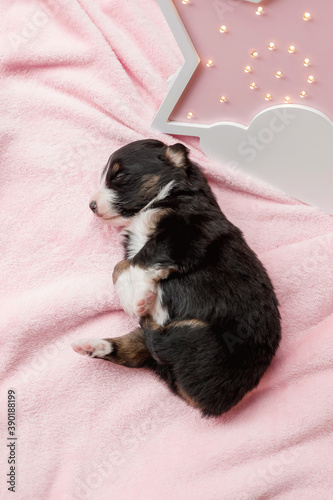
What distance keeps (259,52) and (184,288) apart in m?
1.16

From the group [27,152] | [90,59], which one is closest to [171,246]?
[27,152]

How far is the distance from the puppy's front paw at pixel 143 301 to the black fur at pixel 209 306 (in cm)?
6

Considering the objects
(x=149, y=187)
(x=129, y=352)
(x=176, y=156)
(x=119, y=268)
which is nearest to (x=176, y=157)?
(x=176, y=156)

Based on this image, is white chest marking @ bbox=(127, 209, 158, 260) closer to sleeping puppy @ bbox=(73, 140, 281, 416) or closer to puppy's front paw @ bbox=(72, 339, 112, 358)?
sleeping puppy @ bbox=(73, 140, 281, 416)

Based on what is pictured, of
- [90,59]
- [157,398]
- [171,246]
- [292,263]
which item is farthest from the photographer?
[90,59]

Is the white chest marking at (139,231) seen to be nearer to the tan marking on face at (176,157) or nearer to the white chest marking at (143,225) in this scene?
the white chest marking at (143,225)

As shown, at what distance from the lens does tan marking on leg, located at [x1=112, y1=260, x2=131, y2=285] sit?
2602 mm

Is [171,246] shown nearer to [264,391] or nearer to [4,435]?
[264,391]

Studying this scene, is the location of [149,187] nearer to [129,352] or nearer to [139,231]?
[139,231]

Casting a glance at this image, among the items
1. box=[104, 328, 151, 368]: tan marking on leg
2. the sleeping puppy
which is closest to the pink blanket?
box=[104, 328, 151, 368]: tan marking on leg

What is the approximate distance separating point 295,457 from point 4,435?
52.6 inches

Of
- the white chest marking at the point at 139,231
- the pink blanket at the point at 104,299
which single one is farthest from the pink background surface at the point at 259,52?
the white chest marking at the point at 139,231

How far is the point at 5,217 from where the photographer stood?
2914 mm

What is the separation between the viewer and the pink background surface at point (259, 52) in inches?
94.9
